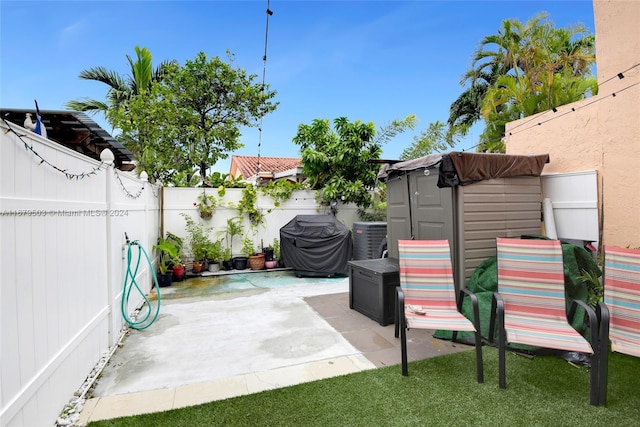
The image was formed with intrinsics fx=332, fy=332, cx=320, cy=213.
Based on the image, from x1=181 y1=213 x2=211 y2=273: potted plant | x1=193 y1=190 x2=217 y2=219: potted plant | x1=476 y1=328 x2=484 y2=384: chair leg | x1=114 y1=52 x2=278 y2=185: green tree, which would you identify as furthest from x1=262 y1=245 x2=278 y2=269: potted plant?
x1=476 y1=328 x2=484 y2=384: chair leg

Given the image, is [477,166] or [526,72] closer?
[477,166]

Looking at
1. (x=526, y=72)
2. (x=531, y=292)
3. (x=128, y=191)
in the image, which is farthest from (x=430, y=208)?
(x=526, y=72)

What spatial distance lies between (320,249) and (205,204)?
10.5 feet

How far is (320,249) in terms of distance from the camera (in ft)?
24.7

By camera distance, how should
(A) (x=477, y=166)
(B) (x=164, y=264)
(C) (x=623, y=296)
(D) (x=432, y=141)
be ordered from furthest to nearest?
(D) (x=432, y=141)
(B) (x=164, y=264)
(A) (x=477, y=166)
(C) (x=623, y=296)

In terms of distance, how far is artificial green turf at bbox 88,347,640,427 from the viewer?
2.31 m

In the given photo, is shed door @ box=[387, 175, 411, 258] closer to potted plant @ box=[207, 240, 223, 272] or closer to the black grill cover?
the black grill cover

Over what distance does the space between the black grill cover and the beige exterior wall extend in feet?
14.1

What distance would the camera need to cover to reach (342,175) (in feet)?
29.8

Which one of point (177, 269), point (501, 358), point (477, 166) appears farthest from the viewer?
point (177, 269)

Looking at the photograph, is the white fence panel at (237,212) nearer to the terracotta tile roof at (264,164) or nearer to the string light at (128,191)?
the string light at (128,191)

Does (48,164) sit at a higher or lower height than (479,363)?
higher

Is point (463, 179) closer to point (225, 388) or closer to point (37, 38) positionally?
point (225, 388)

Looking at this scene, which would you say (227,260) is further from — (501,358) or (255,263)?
(501,358)
